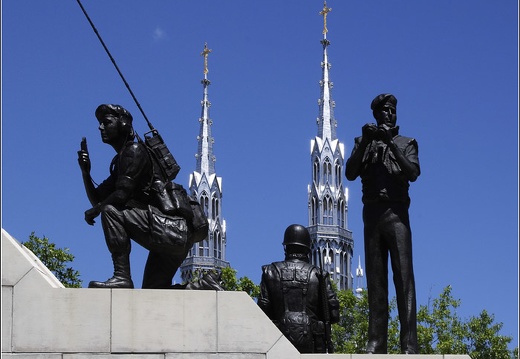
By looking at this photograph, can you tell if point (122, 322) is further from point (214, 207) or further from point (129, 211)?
point (214, 207)

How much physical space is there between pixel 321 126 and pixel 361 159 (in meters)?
85.4

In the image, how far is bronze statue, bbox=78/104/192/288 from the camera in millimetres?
13594

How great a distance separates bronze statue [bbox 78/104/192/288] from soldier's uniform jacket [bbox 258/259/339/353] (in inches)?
57.2

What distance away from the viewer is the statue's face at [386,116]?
15.0m

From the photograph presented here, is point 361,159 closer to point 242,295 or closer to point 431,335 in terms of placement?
point 242,295

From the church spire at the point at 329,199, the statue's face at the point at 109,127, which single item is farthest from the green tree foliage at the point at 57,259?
the church spire at the point at 329,199

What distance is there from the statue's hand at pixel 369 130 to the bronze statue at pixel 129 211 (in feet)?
7.96

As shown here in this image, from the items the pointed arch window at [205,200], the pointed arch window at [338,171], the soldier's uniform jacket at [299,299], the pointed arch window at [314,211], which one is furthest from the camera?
the pointed arch window at [314,211]

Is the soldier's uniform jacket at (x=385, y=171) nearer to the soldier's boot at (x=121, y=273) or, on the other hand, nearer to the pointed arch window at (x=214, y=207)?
the soldier's boot at (x=121, y=273)

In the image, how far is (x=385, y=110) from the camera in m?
15.1

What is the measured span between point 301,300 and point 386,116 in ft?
7.90

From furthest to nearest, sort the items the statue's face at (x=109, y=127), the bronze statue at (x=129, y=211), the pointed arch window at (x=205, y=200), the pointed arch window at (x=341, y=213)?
the pointed arch window at (x=341, y=213) → the pointed arch window at (x=205, y=200) → the statue's face at (x=109, y=127) → the bronze statue at (x=129, y=211)

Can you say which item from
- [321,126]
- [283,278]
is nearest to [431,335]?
[283,278]

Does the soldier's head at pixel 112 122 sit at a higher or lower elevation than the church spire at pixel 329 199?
lower
